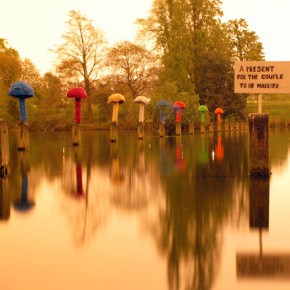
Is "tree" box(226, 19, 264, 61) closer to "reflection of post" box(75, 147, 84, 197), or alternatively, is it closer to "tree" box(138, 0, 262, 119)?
"tree" box(138, 0, 262, 119)

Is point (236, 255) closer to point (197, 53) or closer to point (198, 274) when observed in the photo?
point (198, 274)

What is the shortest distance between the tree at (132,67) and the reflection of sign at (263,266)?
56.0 metres

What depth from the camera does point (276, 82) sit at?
40.2 feet

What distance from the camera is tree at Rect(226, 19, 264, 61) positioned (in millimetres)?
79625

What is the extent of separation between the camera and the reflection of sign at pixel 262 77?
12.2 metres

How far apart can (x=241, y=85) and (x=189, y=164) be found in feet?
14.0

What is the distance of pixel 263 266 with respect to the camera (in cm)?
554

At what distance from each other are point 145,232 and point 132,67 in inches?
2232

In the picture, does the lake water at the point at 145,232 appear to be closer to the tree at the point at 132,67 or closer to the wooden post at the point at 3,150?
the wooden post at the point at 3,150

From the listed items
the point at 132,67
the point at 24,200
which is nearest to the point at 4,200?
the point at 24,200

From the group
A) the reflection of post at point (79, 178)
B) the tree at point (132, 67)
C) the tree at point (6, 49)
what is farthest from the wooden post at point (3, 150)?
the tree at point (6, 49)

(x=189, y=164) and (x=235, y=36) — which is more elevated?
(x=235, y=36)

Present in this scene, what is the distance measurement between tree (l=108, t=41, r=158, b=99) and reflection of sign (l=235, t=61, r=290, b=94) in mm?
49314

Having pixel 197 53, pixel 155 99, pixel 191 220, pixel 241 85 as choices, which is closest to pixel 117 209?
pixel 191 220
